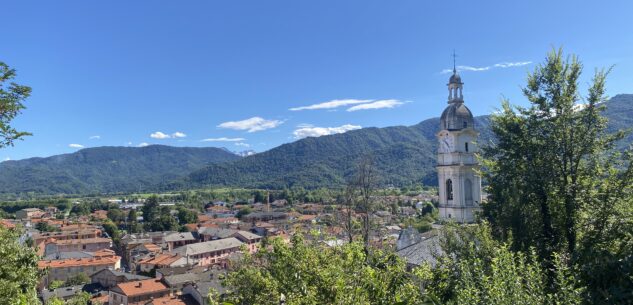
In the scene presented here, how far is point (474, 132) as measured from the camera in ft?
83.8

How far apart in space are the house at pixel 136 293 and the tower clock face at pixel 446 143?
2591 cm

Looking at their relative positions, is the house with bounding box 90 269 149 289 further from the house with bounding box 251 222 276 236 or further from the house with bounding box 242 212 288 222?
the house with bounding box 242 212 288 222

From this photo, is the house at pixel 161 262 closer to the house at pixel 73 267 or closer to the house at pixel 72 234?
the house at pixel 73 267

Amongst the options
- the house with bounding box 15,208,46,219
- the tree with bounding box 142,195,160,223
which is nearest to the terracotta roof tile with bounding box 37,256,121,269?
the tree with bounding box 142,195,160,223

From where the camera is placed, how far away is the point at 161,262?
49.3 metres

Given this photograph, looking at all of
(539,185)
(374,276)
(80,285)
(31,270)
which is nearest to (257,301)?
(374,276)

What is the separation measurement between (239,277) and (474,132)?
20.1m

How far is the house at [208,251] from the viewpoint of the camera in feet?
180

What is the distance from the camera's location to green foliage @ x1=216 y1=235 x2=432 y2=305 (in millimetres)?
5832

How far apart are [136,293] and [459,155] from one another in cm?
2743

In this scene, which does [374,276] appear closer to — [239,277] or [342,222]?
[239,277]

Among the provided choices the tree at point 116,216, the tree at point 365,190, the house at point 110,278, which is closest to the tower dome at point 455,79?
the tree at point 365,190

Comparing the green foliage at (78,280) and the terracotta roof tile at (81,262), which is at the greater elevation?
the terracotta roof tile at (81,262)

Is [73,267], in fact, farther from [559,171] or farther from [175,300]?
[559,171]
